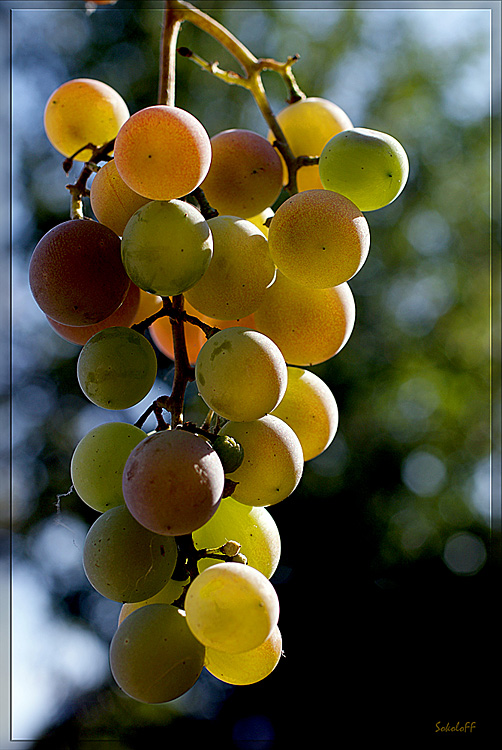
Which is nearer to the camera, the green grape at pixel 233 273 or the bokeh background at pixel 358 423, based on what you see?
the green grape at pixel 233 273

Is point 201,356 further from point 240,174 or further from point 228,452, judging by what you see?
point 240,174

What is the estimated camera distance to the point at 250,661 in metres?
0.36

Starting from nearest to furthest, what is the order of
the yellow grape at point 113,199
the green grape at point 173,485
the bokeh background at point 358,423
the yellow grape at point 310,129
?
the green grape at point 173,485 < the yellow grape at point 113,199 < the yellow grape at point 310,129 < the bokeh background at point 358,423

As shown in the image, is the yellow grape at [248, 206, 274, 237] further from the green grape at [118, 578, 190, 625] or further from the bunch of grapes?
the green grape at [118, 578, 190, 625]

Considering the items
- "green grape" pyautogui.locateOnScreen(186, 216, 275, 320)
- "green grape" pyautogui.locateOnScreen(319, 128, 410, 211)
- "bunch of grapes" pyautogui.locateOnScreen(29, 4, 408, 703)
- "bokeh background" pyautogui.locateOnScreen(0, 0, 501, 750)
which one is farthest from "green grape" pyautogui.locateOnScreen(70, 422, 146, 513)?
"bokeh background" pyautogui.locateOnScreen(0, 0, 501, 750)

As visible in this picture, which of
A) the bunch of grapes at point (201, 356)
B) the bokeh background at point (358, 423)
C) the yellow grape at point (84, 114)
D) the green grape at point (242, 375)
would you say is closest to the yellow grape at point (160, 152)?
the bunch of grapes at point (201, 356)

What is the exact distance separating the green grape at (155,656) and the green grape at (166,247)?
0.20 meters

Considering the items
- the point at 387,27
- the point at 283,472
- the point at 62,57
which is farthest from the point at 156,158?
the point at 387,27

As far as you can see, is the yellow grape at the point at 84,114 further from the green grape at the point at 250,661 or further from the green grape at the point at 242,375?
the green grape at the point at 250,661

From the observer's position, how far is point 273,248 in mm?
399

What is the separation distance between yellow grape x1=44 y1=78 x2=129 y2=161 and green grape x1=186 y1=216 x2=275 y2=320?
0.21m

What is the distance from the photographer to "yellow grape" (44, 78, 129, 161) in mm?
536

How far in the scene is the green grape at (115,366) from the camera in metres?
0.38

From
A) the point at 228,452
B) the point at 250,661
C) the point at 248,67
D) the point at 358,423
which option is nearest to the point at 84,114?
the point at 248,67
